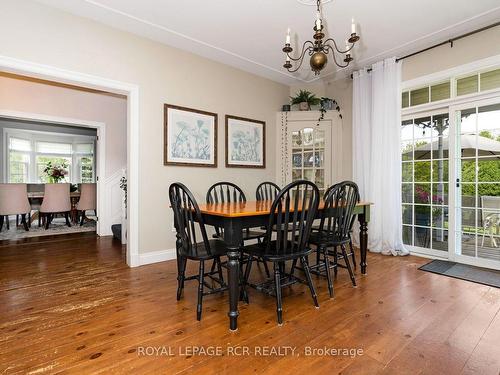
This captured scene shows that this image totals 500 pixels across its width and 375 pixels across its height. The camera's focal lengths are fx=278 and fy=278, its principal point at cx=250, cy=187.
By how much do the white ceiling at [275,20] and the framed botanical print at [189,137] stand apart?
84 centimetres

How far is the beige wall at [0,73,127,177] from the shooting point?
4.28m

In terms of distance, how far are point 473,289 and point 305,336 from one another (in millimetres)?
1852

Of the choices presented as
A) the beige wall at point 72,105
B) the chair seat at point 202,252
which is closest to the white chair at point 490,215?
the chair seat at point 202,252

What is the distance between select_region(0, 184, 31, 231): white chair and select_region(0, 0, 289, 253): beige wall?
3.49 meters

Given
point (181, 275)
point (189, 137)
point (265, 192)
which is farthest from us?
point (265, 192)

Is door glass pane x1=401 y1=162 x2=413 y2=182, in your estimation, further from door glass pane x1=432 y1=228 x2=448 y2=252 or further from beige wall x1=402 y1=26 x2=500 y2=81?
beige wall x1=402 y1=26 x2=500 y2=81

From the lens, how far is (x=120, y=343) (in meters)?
1.65

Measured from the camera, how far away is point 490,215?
10.3 feet

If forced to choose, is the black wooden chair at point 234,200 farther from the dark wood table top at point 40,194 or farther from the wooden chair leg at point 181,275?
the dark wood table top at point 40,194

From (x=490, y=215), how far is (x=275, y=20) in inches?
127

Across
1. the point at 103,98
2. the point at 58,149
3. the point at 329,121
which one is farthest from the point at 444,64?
the point at 58,149

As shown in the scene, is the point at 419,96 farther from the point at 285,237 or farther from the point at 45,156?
the point at 45,156

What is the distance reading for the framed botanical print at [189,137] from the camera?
353 centimetres

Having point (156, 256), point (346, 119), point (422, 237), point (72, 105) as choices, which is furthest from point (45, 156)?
point (422, 237)
